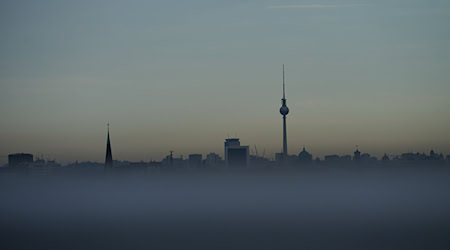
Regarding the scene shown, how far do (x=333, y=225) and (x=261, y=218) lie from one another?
16500 millimetres

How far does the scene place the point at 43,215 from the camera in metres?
119

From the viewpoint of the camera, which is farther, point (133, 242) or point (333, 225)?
point (333, 225)

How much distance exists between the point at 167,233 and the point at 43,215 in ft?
122

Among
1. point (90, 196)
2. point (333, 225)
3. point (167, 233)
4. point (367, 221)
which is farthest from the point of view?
point (90, 196)

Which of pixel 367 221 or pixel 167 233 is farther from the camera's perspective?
pixel 367 221

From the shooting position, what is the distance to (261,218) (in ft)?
359

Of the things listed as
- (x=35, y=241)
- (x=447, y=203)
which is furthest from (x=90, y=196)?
(x=35, y=241)

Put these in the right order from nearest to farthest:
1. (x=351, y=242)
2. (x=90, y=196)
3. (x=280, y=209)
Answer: (x=351, y=242), (x=280, y=209), (x=90, y=196)

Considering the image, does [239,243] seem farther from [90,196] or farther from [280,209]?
[90,196]

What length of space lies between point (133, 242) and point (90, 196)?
378 feet

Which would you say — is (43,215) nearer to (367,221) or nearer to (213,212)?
(213,212)

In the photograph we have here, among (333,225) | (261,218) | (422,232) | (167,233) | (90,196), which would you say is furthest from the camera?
(90,196)

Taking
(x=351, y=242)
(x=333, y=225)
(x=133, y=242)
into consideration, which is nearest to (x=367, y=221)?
(x=333, y=225)

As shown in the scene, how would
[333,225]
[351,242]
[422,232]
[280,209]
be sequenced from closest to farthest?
[351,242] < [422,232] < [333,225] < [280,209]
